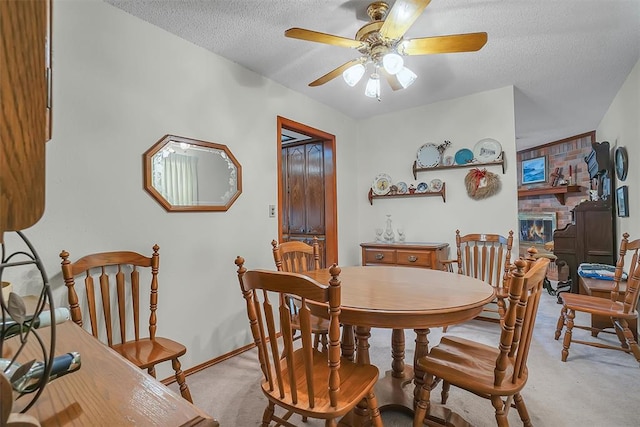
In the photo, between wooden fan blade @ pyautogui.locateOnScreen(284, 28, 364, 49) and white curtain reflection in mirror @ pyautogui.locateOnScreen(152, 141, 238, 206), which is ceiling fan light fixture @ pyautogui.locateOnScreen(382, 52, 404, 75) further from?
white curtain reflection in mirror @ pyautogui.locateOnScreen(152, 141, 238, 206)

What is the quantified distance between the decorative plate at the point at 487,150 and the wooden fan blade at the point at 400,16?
204 cm

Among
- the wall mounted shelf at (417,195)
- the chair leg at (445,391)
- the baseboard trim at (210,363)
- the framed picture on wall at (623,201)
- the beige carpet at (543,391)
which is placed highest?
the wall mounted shelf at (417,195)

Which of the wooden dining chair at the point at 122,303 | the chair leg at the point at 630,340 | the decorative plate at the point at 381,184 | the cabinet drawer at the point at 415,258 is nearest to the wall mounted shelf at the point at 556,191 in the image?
the decorative plate at the point at 381,184

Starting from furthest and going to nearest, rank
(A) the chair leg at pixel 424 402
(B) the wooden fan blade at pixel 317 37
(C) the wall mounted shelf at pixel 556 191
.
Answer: (C) the wall mounted shelf at pixel 556 191, (B) the wooden fan blade at pixel 317 37, (A) the chair leg at pixel 424 402

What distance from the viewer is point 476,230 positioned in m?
3.44

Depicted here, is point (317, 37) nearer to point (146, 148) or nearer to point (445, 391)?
point (146, 148)

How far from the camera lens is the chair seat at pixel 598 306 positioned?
2.24 meters

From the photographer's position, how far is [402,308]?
54.1 inches

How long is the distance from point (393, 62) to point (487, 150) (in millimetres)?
2026

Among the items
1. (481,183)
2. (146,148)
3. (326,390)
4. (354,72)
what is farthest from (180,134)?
(481,183)

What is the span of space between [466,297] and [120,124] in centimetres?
220

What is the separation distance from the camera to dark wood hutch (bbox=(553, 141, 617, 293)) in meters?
3.78

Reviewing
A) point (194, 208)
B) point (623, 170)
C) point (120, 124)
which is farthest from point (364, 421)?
point (623, 170)

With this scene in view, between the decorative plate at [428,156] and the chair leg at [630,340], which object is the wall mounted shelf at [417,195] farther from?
the chair leg at [630,340]
